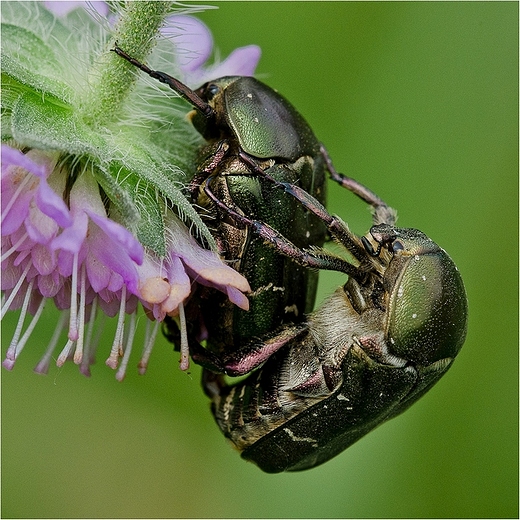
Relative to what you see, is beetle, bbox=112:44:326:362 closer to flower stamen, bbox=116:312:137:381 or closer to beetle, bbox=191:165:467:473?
beetle, bbox=191:165:467:473

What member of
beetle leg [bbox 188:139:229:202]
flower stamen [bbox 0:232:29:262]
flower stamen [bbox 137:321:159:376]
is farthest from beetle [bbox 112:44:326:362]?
flower stamen [bbox 0:232:29:262]

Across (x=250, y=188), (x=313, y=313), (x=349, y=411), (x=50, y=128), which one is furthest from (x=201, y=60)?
(x=349, y=411)

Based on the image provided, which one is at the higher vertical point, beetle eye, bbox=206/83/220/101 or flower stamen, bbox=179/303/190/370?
beetle eye, bbox=206/83/220/101

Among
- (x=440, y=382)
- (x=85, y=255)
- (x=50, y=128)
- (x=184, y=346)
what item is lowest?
(x=440, y=382)

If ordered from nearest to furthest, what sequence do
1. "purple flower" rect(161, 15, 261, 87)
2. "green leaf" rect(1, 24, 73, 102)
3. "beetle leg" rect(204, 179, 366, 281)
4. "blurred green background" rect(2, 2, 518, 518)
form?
"green leaf" rect(1, 24, 73, 102) < "beetle leg" rect(204, 179, 366, 281) < "purple flower" rect(161, 15, 261, 87) < "blurred green background" rect(2, 2, 518, 518)

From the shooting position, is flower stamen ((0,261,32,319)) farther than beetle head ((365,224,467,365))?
No

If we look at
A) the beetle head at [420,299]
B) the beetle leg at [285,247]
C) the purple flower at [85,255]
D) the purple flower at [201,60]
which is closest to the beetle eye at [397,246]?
the beetle head at [420,299]

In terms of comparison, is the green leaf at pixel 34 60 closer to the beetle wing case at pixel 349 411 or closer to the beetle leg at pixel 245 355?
the beetle leg at pixel 245 355

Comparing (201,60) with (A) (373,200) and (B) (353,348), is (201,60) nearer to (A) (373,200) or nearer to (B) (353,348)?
(A) (373,200)

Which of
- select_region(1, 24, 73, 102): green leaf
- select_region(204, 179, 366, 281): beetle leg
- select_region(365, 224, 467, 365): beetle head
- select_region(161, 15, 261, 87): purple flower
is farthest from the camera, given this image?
select_region(161, 15, 261, 87): purple flower
